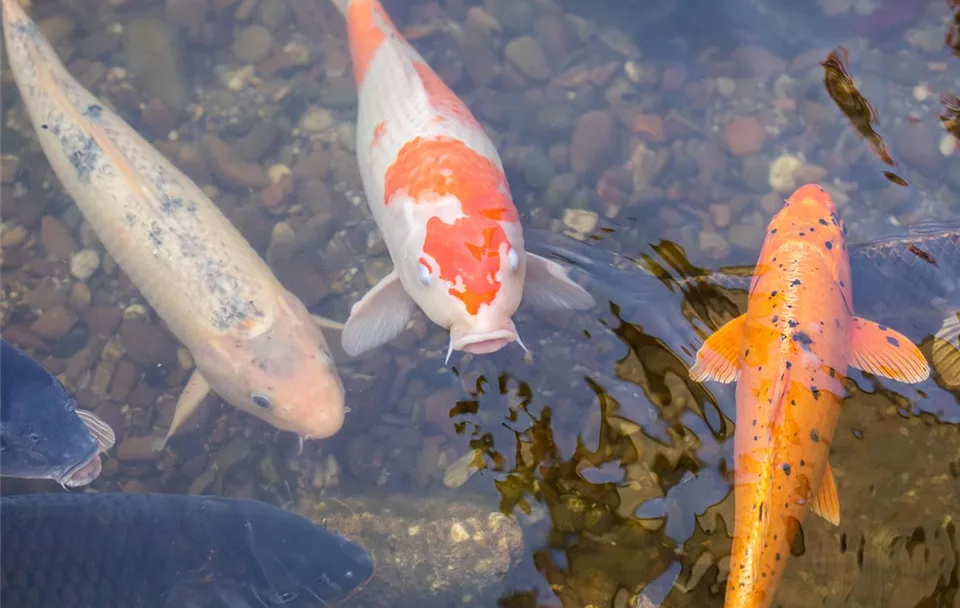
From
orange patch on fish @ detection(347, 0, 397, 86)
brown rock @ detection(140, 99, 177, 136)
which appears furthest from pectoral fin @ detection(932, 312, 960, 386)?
brown rock @ detection(140, 99, 177, 136)

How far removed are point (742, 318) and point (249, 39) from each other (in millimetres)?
3844

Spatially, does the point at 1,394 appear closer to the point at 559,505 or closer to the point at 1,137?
the point at 1,137

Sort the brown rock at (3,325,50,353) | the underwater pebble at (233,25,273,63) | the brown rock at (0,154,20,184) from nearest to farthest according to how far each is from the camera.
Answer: the brown rock at (3,325,50,353)
the brown rock at (0,154,20,184)
the underwater pebble at (233,25,273,63)

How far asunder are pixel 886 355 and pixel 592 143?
2.13 meters

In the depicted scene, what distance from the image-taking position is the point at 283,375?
12.9 ft

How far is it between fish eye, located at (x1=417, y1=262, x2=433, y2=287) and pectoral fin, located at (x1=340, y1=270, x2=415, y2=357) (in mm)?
451

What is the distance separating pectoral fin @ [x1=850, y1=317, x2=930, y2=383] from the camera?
11.7 ft

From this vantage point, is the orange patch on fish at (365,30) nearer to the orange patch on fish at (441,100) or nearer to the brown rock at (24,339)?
the orange patch on fish at (441,100)

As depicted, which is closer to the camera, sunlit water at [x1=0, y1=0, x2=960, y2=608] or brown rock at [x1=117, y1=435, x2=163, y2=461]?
sunlit water at [x1=0, y1=0, x2=960, y2=608]

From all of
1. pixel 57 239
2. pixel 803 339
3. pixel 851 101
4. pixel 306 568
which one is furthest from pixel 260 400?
pixel 851 101

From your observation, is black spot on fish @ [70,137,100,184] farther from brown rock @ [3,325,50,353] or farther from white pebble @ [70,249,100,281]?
brown rock @ [3,325,50,353]

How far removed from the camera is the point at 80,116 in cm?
434

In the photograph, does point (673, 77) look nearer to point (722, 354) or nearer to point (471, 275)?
point (722, 354)

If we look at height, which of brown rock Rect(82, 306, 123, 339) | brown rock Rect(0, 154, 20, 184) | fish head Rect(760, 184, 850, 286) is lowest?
brown rock Rect(82, 306, 123, 339)
